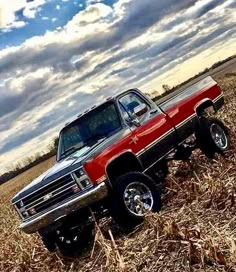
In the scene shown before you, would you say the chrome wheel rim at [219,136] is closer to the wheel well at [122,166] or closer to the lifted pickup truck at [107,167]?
the lifted pickup truck at [107,167]

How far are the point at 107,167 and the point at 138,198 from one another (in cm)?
62

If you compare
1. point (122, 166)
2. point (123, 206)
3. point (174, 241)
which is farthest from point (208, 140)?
point (174, 241)

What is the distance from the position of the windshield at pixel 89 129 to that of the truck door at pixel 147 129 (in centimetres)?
22

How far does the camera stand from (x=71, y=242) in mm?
8062

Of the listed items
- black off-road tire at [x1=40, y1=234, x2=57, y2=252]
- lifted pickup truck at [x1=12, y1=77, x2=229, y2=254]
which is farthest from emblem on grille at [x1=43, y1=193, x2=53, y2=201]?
black off-road tire at [x1=40, y1=234, x2=57, y2=252]

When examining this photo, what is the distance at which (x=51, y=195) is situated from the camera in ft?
24.4

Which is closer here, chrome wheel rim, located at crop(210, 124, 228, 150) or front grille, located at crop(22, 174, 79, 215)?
front grille, located at crop(22, 174, 79, 215)

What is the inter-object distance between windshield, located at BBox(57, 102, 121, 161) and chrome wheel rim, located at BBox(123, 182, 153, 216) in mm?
1069

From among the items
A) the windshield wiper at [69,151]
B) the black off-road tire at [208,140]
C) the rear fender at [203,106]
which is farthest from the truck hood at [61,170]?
the rear fender at [203,106]

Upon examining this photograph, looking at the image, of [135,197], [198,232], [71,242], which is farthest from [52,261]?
[198,232]

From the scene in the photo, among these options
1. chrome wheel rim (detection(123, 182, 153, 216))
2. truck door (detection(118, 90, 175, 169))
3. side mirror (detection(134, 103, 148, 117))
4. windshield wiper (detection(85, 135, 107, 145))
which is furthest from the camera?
truck door (detection(118, 90, 175, 169))

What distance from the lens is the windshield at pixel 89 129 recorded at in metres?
8.45

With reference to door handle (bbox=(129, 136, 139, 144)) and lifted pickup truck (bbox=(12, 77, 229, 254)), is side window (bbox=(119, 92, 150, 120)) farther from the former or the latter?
door handle (bbox=(129, 136, 139, 144))

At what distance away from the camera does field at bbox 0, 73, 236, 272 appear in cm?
504
